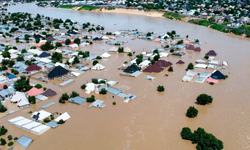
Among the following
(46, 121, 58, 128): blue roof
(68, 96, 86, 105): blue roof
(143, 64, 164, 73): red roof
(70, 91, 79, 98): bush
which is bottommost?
(46, 121, 58, 128): blue roof

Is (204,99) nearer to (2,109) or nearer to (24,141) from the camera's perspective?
(24,141)

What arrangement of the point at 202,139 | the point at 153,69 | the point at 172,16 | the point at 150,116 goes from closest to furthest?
1. the point at 202,139
2. the point at 150,116
3. the point at 153,69
4. the point at 172,16

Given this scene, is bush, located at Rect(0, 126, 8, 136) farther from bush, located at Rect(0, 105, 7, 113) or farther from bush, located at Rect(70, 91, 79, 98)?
bush, located at Rect(70, 91, 79, 98)

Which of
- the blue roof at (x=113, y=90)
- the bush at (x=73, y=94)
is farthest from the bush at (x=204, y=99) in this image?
the bush at (x=73, y=94)

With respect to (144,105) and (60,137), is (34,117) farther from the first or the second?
(144,105)

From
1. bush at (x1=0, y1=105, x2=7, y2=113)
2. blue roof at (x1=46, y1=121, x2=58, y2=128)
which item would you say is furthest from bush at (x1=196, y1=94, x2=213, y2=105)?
bush at (x1=0, y1=105, x2=7, y2=113)

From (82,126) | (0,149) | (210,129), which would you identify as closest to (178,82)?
(210,129)

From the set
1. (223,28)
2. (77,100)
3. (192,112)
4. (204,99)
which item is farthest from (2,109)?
(223,28)

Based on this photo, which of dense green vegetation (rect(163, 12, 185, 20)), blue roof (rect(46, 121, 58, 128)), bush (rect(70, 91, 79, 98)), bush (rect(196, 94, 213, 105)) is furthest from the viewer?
dense green vegetation (rect(163, 12, 185, 20))
